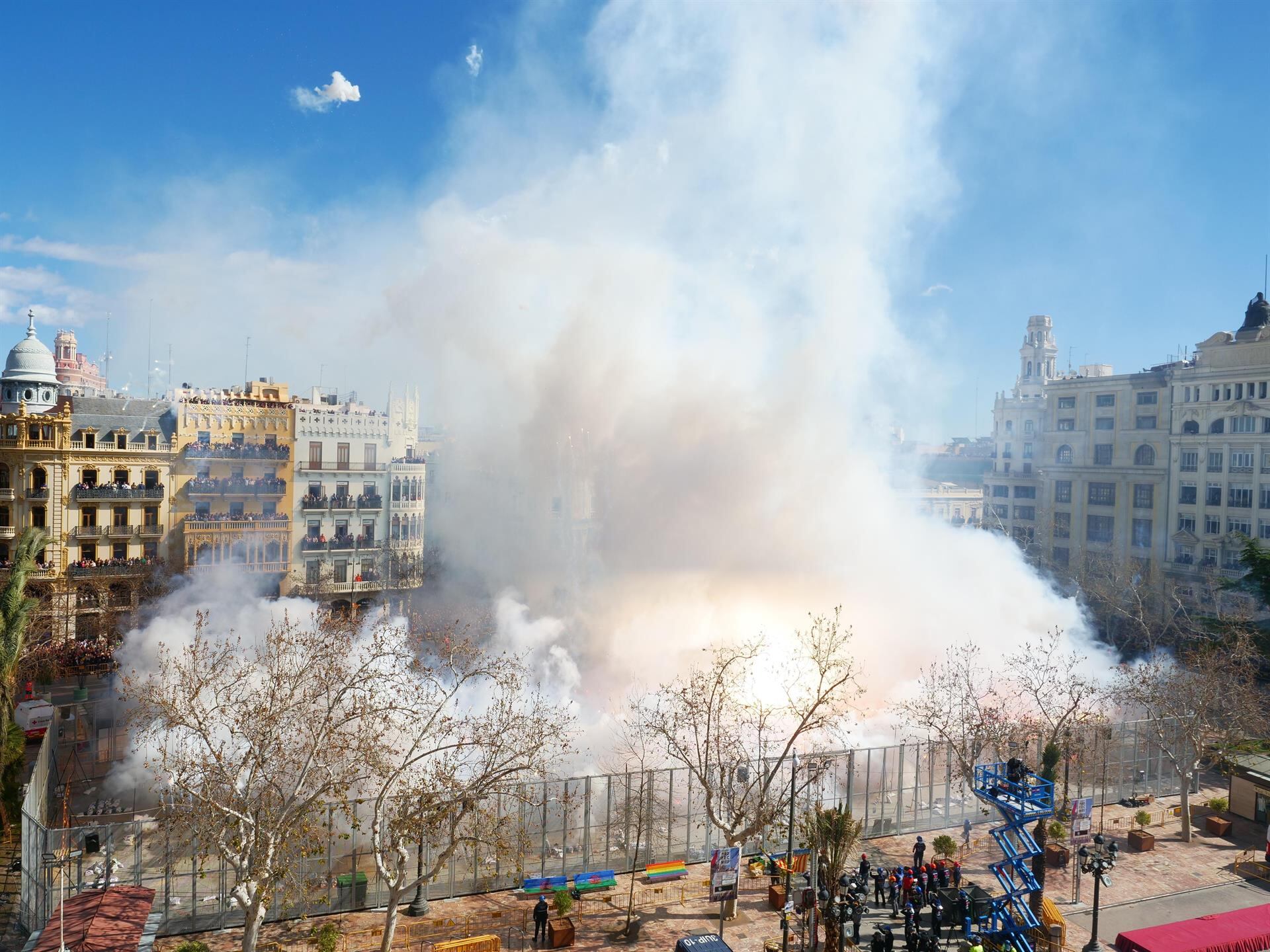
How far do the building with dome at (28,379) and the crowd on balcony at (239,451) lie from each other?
11902 millimetres

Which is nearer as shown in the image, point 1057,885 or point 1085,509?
point 1057,885

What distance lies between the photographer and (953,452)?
138500 mm

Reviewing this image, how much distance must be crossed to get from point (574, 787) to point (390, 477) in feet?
121

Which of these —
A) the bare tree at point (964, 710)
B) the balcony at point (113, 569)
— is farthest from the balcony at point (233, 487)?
the bare tree at point (964, 710)

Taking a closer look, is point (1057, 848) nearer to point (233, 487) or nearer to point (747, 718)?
point (747, 718)

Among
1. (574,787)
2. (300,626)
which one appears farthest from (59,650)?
(574,787)

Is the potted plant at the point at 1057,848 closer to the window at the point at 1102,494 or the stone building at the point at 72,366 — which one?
the window at the point at 1102,494

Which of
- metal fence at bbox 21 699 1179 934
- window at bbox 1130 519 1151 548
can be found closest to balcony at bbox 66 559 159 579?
metal fence at bbox 21 699 1179 934

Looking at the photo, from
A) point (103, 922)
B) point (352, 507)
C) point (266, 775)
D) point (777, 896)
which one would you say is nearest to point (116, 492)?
point (352, 507)

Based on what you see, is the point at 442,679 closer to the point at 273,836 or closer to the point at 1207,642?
the point at 273,836

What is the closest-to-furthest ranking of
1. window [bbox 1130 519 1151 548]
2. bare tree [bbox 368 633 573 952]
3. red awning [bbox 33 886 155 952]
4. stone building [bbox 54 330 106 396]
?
red awning [bbox 33 886 155 952], bare tree [bbox 368 633 573 952], window [bbox 1130 519 1151 548], stone building [bbox 54 330 106 396]

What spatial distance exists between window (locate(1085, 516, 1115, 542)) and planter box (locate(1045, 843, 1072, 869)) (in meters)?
50.1

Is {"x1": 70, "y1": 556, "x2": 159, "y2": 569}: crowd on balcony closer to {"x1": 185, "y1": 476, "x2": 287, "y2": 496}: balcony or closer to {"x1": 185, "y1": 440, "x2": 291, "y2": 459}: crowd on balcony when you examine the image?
{"x1": 185, "y1": 476, "x2": 287, "y2": 496}: balcony

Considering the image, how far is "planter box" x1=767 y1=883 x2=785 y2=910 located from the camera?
84.9 feet
